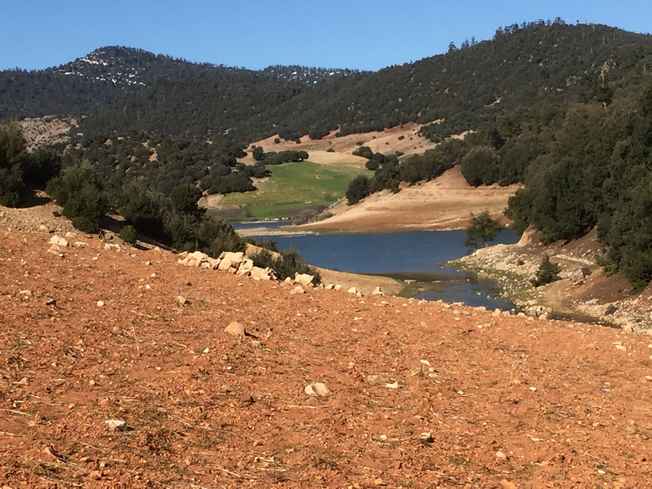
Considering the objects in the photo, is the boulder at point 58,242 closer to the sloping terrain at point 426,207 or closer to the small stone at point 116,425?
the small stone at point 116,425

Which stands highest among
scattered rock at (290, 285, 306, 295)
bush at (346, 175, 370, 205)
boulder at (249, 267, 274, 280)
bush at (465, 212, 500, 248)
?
boulder at (249, 267, 274, 280)

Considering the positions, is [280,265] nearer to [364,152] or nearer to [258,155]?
[258,155]

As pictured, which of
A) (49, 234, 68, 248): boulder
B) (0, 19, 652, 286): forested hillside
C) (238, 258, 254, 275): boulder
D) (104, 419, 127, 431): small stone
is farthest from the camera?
Answer: (0, 19, 652, 286): forested hillside

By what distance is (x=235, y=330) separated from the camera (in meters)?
9.66

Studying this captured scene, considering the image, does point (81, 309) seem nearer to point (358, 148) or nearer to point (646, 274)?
point (646, 274)

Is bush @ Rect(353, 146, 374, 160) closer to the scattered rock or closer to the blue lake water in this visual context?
the blue lake water

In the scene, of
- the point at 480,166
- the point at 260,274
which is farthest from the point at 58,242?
the point at 480,166

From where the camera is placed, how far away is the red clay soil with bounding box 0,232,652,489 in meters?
5.76

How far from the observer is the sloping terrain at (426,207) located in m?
92.9

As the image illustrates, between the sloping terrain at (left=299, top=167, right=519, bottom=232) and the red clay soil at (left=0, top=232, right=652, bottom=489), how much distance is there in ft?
248

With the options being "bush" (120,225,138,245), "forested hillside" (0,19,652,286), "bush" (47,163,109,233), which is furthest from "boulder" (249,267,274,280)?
"forested hillside" (0,19,652,286)

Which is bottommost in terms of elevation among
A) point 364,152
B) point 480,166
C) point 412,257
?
point 412,257

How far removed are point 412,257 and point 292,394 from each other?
60.5 metres

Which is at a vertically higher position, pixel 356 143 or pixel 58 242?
pixel 356 143
